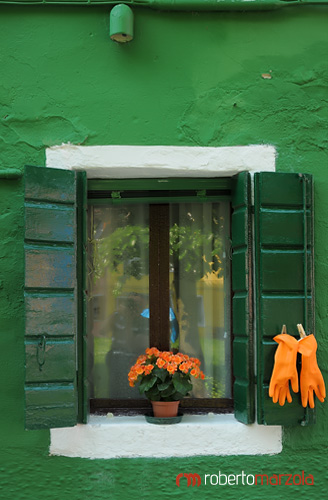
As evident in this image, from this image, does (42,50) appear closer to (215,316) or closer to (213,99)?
(213,99)

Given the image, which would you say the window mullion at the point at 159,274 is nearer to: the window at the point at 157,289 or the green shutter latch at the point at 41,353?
the window at the point at 157,289

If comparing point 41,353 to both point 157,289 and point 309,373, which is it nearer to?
point 157,289

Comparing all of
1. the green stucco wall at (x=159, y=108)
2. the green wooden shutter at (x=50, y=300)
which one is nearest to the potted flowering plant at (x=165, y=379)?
the green stucco wall at (x=159, y=108)

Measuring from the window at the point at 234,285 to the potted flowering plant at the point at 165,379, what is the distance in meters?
0.32

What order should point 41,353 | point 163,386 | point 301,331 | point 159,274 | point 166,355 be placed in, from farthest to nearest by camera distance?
point 159,274 → point 166,355 → point 163,386 → point 301,331 → point 41,353

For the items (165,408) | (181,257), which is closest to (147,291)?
(181,257)

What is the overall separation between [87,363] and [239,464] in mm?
1137

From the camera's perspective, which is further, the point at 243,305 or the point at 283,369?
the point at 243,305

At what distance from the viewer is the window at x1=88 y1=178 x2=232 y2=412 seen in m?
4.38

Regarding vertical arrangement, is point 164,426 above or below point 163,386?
below

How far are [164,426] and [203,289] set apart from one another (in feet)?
3.11

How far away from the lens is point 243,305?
4.07 meters

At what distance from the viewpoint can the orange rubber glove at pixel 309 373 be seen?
382 cm

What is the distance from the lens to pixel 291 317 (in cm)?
400
